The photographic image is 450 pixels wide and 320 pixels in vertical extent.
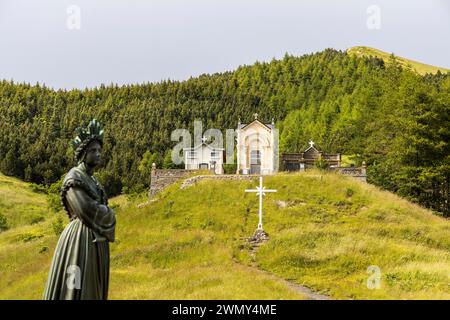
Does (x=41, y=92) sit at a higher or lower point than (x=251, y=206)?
higher

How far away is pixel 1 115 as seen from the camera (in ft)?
316

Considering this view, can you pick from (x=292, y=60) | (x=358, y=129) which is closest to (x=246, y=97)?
(x=292, y=60)

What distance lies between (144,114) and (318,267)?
77.2 meters

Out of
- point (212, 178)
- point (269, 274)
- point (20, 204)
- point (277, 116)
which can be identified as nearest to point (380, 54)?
point (277, 116)

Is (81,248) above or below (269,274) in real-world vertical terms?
above

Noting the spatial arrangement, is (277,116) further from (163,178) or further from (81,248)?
(81,248)

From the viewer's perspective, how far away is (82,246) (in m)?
7.93

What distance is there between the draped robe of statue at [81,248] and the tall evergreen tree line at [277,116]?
33.2m

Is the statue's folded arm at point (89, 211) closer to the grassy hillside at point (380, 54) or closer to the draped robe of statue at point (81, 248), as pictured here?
the draped robe of statue at point (81, 248)

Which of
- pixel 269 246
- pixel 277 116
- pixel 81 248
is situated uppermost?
pixel 277 116

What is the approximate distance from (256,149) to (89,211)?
35.5m

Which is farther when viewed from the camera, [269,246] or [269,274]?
[269,246]

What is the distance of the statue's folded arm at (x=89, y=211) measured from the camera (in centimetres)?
795
